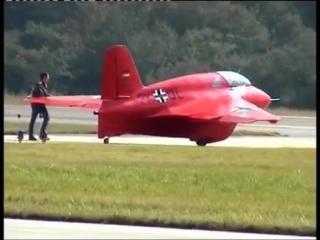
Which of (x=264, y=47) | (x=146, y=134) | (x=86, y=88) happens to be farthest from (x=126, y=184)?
(x=86, y=88)

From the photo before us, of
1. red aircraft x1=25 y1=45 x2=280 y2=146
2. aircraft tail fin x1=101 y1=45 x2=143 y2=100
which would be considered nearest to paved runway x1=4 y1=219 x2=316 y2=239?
red aircraft x1=25 y1=45 x2=280 y2=146

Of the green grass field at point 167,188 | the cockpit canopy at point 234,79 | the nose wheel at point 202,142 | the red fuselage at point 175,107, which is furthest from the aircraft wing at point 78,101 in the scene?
the green grass field at point 167,188

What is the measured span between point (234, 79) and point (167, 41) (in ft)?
9.68

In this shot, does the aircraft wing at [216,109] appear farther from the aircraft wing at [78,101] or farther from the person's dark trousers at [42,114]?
the person's dark trousers at [42,114]

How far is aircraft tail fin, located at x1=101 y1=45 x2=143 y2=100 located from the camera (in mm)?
21328

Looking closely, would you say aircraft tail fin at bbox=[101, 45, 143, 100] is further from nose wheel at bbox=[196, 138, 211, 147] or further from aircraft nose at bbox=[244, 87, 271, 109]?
aircraft nose at bbox=[244, 87, 271, 109]

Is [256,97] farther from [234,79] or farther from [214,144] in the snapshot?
[214,144]

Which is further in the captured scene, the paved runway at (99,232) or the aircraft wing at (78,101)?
the aircraft wing at (78,101)

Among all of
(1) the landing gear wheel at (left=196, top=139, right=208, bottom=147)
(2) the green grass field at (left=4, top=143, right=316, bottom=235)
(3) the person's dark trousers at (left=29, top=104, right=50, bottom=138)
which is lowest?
(2) the green grass field at (left=4, top=143, right=316, bottom=235)

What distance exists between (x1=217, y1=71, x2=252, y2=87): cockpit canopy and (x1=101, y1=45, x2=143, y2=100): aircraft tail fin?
215 cm

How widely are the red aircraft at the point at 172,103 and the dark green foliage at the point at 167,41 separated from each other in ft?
1.46

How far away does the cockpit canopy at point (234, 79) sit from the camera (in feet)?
73.6

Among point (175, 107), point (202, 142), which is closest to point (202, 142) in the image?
point (202, 142)

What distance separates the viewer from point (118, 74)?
21.4 meters
